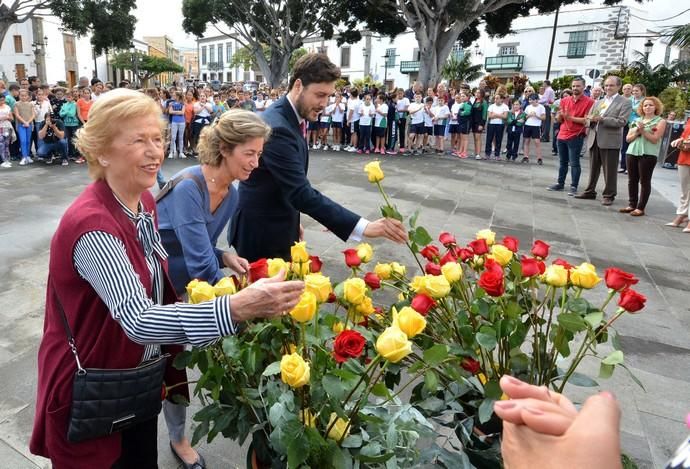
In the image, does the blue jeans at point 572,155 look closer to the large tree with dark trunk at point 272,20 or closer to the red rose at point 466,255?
the red rose at point 466,255

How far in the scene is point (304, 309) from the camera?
3.80ft

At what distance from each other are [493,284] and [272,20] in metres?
32.3

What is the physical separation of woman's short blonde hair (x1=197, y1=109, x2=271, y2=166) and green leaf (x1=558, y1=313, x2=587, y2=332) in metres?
1.45

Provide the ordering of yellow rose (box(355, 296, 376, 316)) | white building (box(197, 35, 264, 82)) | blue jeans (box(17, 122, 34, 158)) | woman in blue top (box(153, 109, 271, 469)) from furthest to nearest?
white building (box(197, 35, 264, 82))
blue jeans (box(17, 122, 34, 158))
woman in blue top (box(153, 109, 271, 469))
yellow rose (box(355, 296, 376, 316))

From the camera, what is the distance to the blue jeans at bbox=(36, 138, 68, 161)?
10.3 metres

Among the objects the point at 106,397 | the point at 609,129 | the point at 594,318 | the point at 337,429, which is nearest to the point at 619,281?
the point at 594,318

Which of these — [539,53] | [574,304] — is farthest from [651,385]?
[539,53]

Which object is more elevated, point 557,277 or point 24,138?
point 557,277

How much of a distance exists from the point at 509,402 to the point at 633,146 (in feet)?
26.8

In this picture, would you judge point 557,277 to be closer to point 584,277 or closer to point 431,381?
point 584,277

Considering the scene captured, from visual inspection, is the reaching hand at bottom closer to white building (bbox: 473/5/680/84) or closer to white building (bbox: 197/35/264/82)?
white building (bbox: 473/5/680/84)

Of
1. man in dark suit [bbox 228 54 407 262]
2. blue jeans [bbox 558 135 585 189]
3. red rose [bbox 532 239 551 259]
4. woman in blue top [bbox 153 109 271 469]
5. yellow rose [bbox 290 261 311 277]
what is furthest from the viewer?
blue jeans [bbox 558 135 585 189]

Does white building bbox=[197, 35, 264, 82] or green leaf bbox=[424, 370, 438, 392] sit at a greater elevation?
white building bbox=[197, 35, 264, 82]

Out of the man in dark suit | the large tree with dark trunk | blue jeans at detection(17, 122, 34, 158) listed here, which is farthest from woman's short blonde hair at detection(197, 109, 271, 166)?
the large tree with dark trunk
